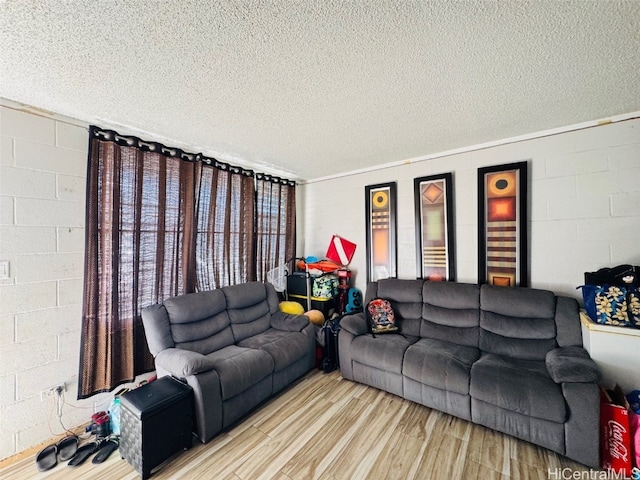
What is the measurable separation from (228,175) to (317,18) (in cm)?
232

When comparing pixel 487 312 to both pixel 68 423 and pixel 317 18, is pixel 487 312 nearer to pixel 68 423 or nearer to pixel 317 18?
pixel 317 18

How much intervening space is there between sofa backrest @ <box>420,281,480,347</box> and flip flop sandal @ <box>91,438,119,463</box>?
2.79m

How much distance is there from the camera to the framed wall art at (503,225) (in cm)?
265

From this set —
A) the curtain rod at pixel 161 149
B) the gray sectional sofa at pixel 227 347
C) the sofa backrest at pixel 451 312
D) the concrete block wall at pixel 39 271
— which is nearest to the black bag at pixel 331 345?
the gray sectional sofa at pixel 227 347

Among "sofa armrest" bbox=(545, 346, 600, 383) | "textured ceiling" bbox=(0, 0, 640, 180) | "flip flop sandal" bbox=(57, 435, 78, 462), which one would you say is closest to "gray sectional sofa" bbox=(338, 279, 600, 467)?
"sofa armrest" bbox=(545, 346, 600, 383)

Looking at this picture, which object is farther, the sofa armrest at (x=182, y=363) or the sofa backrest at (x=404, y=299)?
the sofa backrest at (x=404, y=299)

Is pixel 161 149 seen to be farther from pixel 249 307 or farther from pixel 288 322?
pixel 288 322

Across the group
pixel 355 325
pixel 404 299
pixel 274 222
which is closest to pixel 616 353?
pixel 404 299

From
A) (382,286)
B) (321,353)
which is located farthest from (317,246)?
(321,353)

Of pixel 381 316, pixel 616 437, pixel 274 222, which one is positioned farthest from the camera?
pixel 274 222

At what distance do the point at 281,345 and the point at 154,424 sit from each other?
113 centimetres

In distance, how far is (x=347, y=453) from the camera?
1820 millimetres

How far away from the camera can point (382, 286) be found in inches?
126

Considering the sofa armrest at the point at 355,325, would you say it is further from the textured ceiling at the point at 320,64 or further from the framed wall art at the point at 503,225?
the textured ceiling at the point at 320,64
